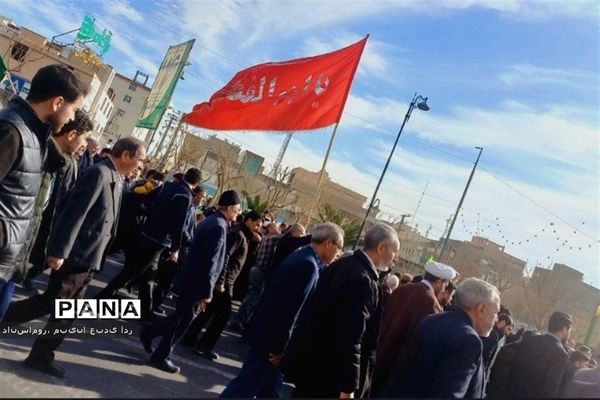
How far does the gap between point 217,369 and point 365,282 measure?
320 cm

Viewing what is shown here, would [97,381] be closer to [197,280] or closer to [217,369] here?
[197,280]

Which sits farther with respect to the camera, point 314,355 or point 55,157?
point 314,355

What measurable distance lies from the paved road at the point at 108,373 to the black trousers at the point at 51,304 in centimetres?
25

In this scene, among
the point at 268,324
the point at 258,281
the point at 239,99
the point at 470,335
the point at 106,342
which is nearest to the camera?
the point at 470,335

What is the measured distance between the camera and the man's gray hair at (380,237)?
4.28 meters

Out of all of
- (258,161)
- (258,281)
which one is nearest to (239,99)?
(258,281)

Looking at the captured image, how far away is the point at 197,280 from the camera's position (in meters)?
5.60

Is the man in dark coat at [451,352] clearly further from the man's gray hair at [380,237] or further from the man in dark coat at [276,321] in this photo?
the man in dark coat at [276,321]

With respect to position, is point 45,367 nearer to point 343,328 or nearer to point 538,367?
point 343,328

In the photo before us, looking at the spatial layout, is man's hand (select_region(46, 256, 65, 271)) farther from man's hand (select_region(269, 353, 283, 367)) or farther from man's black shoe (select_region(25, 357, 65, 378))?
man's hand (select_region(269, 353, 283, 367))

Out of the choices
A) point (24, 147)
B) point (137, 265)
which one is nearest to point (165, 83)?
point (137, 265)

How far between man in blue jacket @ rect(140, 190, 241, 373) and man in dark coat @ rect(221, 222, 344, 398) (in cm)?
115

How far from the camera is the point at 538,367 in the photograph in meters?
4.48

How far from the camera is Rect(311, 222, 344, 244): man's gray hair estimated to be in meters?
4.72
